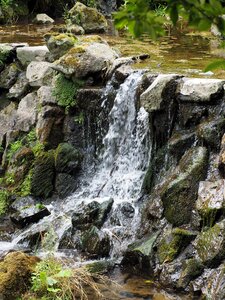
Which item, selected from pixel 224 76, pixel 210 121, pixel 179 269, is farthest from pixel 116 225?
pixel 224 76

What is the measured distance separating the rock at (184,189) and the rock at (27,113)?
3774 mm

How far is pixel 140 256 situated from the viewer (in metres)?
5.97

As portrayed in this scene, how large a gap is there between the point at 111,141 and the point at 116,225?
1767mm

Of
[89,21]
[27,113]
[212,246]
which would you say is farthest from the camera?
[89,21]

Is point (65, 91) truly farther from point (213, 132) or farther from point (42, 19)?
point (42, 19)

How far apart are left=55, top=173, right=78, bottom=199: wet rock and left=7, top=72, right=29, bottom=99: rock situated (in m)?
2.55

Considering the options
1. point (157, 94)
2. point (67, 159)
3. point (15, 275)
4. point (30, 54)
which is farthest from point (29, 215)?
point (30, 54)

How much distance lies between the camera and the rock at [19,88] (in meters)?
9.94

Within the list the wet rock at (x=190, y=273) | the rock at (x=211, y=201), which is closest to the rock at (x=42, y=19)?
the rock at (x=211, y=201)

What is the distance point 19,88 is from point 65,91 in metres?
1.72

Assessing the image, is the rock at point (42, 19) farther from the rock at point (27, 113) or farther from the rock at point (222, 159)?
the rock at point (222, 159)

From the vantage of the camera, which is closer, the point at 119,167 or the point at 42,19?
the point at 119,167

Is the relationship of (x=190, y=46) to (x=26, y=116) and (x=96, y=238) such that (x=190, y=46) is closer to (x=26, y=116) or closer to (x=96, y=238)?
(x=26, y=116)

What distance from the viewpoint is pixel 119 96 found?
8125 millimetres
